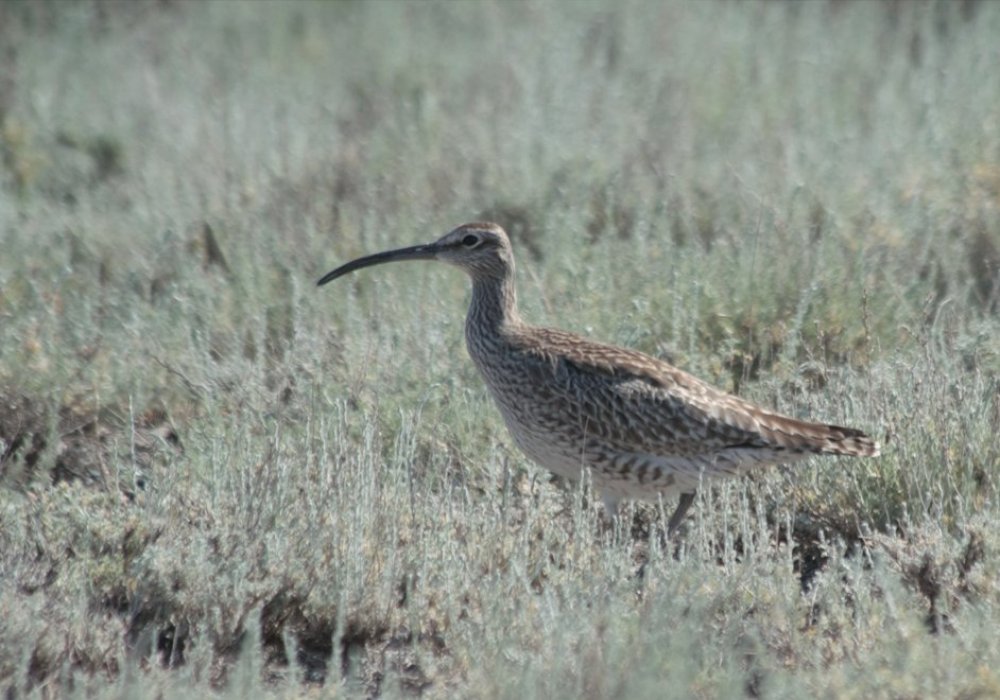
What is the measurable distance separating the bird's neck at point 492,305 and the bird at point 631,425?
28cm

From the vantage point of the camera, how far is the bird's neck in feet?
23.1

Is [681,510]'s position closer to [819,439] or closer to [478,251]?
[819,439]

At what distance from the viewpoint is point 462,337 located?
7738 millimetres

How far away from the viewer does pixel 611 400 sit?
A: 645cm

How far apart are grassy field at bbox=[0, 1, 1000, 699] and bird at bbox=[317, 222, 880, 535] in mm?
177

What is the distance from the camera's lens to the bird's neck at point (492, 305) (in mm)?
7035

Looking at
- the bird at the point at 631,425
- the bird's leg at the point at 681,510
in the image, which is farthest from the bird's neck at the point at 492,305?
the bird's leg at the point at 681,510

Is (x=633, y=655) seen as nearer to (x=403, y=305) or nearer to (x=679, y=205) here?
(x=403, y=305)

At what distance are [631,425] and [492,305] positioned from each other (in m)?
1.03

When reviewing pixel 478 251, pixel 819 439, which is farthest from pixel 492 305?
pixel 819 439

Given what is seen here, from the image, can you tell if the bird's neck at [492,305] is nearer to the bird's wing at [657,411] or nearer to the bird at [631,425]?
the bird at [631,425]

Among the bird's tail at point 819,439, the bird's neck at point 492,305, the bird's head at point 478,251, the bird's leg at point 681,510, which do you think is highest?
the bird's head at point 478,251

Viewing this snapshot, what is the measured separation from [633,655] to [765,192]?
4.98 metres

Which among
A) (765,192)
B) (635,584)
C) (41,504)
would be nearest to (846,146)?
(765,192)
